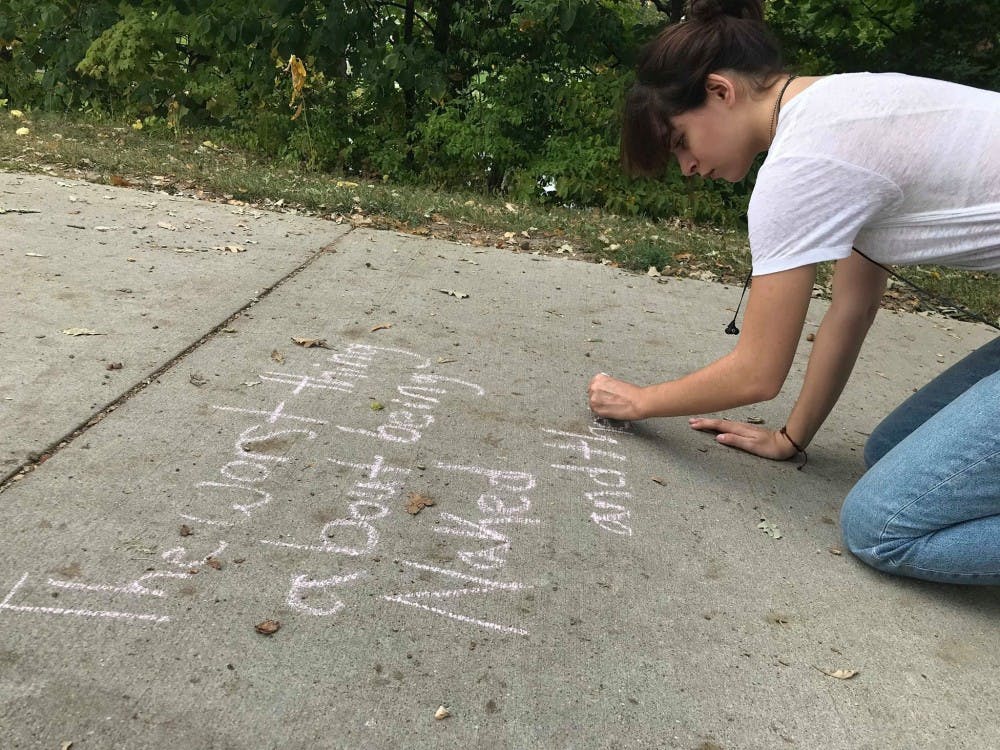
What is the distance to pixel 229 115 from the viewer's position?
6969 millimetres

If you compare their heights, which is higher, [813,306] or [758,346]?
[758,346]

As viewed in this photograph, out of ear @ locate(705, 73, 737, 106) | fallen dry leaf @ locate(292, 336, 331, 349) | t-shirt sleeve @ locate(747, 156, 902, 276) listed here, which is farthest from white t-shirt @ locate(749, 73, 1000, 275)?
fallen dry leaf @ locate(292, 336, 331, 349)

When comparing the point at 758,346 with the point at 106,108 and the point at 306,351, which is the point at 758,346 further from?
the point at 106,108

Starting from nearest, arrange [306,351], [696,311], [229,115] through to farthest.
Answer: [306,351]
[696,311]
[229,115]

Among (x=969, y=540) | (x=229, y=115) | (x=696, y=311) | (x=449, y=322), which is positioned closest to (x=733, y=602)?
(x=969, y=540)

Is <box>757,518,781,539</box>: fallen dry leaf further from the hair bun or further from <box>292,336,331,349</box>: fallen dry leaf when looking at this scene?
<box>292,336,331,349</box>: fallen dry leaf

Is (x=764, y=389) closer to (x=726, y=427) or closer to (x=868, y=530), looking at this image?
(x=868, y=530)

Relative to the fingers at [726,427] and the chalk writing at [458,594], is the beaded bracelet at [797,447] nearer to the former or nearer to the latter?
the fingers at [726,427]

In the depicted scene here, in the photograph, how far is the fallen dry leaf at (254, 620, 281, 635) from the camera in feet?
5.65

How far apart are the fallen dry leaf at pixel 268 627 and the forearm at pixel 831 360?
1667 mm

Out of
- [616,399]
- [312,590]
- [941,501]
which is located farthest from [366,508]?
[941,501]

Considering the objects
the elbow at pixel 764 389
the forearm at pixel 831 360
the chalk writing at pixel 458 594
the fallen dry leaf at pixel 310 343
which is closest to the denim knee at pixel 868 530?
the elbow at pixel 764 389

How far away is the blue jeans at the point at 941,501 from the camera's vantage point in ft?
6.38

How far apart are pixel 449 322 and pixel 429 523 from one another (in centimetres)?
145
